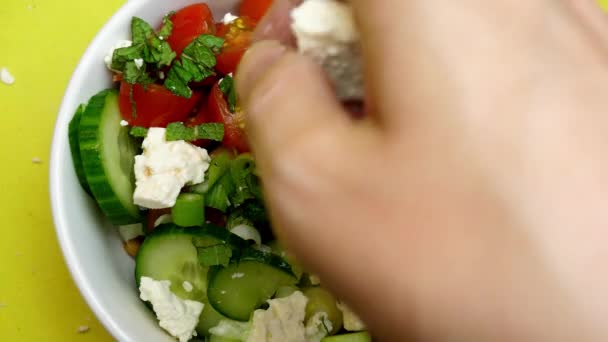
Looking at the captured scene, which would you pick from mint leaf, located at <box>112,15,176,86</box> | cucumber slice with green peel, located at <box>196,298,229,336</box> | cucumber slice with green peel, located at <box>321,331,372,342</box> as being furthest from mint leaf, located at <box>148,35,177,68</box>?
cucumber slice with green peel, located at <box>321,331,372,342</box>

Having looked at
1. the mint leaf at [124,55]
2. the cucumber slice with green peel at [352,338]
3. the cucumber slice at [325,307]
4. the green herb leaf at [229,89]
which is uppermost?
the mint leaf at [124,55]

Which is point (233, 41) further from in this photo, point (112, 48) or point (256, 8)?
point (112, 48)

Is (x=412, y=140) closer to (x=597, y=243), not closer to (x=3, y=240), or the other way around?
(x=597, y=243)

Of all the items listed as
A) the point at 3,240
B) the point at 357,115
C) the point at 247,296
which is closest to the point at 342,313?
the point at 247,296

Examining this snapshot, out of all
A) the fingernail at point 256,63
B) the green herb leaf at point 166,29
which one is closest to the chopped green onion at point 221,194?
the green herb leaf at point 166,29

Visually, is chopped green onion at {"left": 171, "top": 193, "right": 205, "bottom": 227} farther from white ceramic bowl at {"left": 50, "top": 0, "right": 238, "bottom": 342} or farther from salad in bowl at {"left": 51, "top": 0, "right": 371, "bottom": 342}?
white ceramic bowl at {"left": 50, "top": 0, "right": 238, "bottom": 342}

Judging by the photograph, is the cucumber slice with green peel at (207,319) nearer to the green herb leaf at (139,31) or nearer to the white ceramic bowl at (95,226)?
the white ceramic bowl at (95,226)

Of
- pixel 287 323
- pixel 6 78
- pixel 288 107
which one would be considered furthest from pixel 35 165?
pixel 288 107
